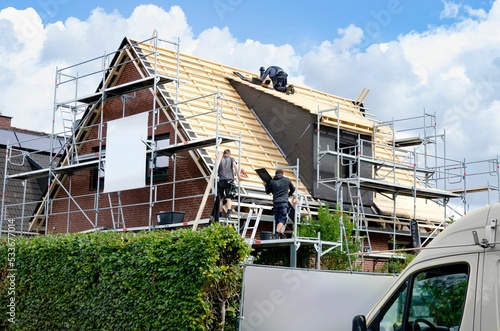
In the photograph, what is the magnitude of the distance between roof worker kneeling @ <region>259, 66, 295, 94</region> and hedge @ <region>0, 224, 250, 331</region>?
1110 centimetres

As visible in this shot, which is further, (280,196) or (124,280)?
(280,196)

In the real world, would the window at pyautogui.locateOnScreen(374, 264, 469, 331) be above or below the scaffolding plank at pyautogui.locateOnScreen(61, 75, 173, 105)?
below

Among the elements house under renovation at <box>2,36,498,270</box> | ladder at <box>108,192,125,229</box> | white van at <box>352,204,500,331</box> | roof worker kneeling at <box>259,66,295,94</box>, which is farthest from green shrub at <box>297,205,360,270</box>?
white van at <box>352,204,500,331</box>

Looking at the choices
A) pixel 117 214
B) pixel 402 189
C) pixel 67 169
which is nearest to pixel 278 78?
pixel 402 189

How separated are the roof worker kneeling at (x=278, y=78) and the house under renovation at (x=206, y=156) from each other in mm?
324

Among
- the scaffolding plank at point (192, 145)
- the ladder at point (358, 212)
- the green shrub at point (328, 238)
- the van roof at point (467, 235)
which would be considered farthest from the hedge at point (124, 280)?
the ladder at point (358, 212)

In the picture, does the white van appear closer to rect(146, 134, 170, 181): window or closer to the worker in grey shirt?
the worker in grey shirt

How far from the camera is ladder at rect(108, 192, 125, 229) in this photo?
2103cm

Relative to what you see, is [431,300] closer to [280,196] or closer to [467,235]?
[467,235]

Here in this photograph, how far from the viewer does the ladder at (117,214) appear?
69.0ft

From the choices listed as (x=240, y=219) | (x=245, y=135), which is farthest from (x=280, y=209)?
→ (x=245, y=135)

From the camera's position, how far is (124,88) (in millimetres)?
21859

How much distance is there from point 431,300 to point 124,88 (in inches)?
644

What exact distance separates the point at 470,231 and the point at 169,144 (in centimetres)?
1527
